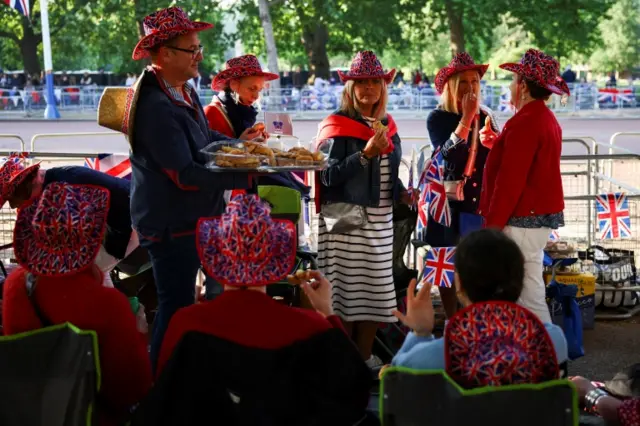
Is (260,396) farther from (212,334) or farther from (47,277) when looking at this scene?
(47,277)

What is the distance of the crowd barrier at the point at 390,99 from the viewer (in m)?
28.0

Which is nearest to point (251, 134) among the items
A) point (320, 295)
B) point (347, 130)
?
point (347, 130)

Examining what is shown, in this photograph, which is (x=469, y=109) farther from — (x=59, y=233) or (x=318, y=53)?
(x=318, y=53)

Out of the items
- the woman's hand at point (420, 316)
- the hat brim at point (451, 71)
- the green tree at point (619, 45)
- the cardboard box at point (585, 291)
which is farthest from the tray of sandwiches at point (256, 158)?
the green tree at point (619, 45)

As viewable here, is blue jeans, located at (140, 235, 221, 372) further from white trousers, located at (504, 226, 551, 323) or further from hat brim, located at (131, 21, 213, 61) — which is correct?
white trousers, located at (504, 226, 551, 323)

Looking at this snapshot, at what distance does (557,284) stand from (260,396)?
354 cm

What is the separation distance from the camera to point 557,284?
6.09m

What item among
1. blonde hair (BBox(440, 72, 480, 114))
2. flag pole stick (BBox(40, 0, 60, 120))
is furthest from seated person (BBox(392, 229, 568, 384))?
flag pole stick (BBox(40, 0, 60, 120))

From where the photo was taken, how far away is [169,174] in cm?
435

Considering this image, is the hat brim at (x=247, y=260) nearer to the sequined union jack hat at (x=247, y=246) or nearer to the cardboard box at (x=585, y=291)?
the sequined union jack hat at (x=247, y=246)

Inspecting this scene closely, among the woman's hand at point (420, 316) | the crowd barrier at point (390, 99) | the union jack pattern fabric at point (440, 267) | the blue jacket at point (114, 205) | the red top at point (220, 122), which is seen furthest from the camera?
the crowd barrier at point (390, 99)

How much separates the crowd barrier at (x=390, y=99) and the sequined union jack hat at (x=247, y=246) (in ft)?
78.8

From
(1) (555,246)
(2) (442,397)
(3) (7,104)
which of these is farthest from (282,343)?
(3) (7,104)

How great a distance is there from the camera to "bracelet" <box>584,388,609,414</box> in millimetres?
3488
